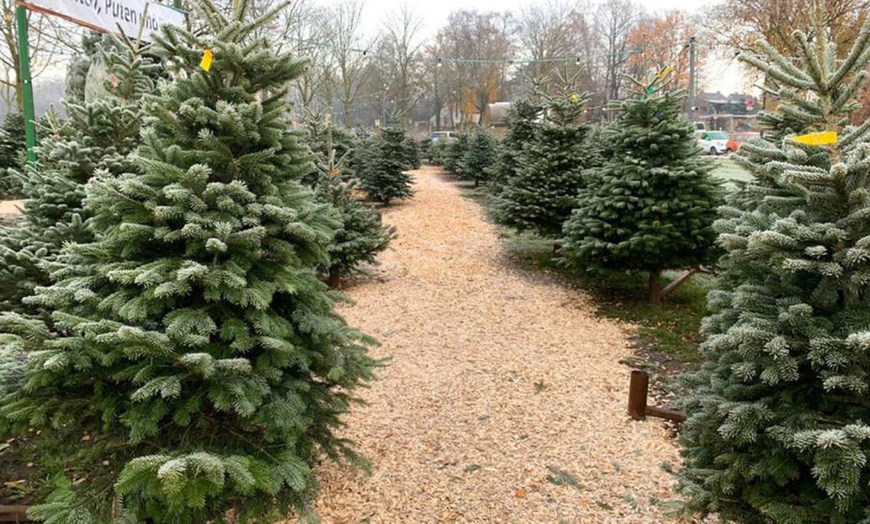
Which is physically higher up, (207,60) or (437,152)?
(437,152)

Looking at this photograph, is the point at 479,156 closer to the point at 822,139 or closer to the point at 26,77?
the point at 26,77

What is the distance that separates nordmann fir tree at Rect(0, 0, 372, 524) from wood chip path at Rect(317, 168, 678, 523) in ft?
2.69

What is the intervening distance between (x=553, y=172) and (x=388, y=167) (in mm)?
6905

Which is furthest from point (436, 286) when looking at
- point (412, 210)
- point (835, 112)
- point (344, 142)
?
point (344, 142)

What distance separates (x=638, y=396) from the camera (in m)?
3.67

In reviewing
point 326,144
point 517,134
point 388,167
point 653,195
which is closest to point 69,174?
point 653,195

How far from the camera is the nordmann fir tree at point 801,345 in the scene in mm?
1652

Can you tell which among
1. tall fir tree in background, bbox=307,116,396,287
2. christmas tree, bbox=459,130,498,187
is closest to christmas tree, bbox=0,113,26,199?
tall fir tree in background, bbox=307,116,396,287

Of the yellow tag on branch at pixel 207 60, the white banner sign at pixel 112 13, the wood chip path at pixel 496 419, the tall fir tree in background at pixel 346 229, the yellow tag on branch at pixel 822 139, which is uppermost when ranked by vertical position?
the white banner sign at pixel 112 13

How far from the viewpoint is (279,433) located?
224 centimetres

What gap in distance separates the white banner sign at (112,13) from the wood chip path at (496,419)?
2791 mm

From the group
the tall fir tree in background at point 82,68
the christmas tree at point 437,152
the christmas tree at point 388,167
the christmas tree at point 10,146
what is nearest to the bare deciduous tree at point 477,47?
the christmas tree at point 437,152

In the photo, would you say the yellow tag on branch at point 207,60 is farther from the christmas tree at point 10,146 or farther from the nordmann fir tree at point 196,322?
the christmas tree at point 10,146

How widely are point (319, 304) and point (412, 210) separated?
10.6 metres
